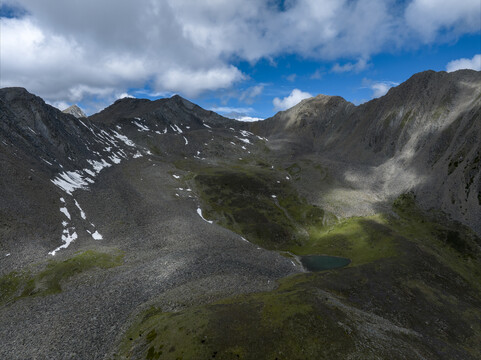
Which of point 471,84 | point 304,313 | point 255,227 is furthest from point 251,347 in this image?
point 471,84

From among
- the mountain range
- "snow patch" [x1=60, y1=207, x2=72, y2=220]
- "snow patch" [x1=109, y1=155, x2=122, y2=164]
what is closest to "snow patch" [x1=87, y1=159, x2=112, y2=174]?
the mountain range

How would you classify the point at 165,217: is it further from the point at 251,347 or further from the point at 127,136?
the point at 127,136

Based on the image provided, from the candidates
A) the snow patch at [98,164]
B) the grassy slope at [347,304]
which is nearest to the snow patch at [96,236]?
the grassy slope at [347,304]

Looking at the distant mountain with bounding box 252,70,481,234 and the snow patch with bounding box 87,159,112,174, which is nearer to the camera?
the distant mountain with bounding box 252,70,481,234

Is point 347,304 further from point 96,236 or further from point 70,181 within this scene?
point 70,181

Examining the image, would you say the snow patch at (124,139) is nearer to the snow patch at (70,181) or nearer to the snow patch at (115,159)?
the snow patch at (115,159)

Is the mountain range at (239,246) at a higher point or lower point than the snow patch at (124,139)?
lower

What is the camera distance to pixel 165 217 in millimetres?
81312

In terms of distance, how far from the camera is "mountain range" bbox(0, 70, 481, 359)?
31.1m

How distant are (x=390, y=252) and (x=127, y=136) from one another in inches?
6612

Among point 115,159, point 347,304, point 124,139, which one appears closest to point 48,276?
point 347,304

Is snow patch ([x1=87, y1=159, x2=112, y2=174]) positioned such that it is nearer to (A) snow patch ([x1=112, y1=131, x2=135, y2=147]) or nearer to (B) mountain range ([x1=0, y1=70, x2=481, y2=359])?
(B) mountain range ([x1=0, y1=70, x2=481, y2=359])

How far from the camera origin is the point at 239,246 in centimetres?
6825

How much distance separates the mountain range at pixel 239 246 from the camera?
31094 mm
